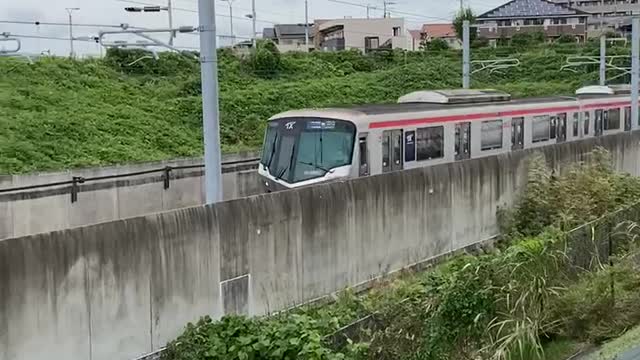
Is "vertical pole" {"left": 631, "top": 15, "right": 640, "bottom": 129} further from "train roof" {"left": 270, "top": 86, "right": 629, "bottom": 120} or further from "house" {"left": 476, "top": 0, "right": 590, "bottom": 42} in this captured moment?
"house" {"left": 476, "top": 0, "right": 590, "bottom": 42}

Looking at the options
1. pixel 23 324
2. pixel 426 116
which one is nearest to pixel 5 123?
pixel 426 116

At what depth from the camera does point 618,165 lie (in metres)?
23.0

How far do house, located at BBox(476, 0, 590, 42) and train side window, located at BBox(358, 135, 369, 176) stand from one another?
272ft

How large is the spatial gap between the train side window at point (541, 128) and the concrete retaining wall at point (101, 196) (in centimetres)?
983

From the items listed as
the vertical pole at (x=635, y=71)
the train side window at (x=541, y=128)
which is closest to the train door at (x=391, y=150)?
the train side window at (x=541, y=128)

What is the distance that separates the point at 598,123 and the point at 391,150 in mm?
15875

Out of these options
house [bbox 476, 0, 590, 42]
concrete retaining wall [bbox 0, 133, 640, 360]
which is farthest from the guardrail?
house [bbox 476, 0, 590, 42]

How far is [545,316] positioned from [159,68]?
4352 centimetres

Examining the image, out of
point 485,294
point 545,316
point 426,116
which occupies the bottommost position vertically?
point 545,316

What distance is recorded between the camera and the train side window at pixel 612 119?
32.7 meters

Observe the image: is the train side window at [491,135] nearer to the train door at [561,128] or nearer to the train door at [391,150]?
the train door at [391,150]

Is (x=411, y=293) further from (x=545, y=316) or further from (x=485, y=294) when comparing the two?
(x=545, y=316)

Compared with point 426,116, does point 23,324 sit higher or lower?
lower

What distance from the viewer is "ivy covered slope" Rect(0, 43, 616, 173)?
1185 inches
